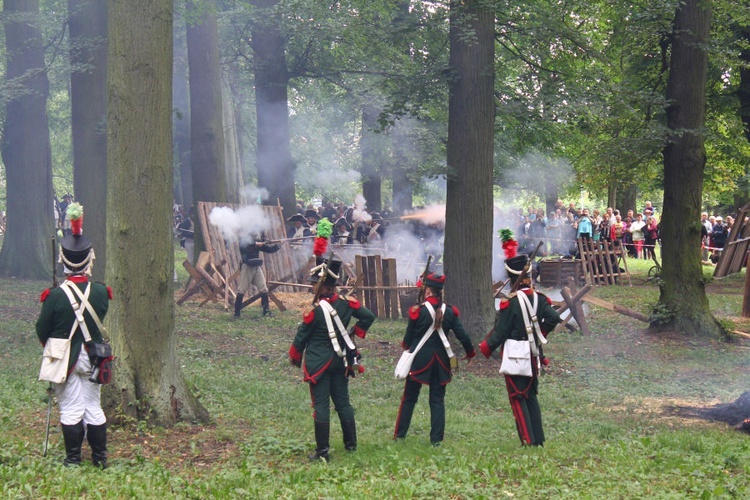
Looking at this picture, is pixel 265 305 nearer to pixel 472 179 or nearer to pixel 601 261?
pixel 472 179

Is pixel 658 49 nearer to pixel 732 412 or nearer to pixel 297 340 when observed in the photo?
pixel 732 412

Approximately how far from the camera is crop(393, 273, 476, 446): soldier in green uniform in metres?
8.60

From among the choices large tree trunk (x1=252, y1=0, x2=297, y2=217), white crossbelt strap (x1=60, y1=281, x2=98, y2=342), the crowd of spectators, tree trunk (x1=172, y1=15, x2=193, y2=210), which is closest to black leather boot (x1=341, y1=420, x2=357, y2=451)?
white crossbelt strap (x1=60, y1=281, x2=98, y2=342)

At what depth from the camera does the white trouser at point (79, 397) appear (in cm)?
718

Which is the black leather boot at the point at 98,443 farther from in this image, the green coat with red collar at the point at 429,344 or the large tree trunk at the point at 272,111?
the large tree trunk at the point at 272,111

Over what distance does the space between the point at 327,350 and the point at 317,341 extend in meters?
0.13

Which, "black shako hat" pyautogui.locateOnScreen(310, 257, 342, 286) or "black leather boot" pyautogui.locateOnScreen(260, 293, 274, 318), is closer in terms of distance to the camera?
"black shako hat" pyautogui.locateOnScreen(310, 257, 342, 286)

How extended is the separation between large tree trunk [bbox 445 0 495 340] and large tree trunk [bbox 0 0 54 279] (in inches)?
545

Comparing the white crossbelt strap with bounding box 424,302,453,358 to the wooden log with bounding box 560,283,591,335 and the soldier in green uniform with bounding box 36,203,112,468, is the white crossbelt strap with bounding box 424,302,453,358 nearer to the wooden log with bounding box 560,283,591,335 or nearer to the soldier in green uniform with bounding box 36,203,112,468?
the soldier in green uniform with bounding box 36,203,112,468

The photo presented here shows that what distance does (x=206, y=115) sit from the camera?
21.4 metres

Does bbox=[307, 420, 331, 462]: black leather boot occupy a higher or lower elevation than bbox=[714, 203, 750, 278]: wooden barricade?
lower

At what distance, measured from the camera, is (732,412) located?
10125 millimetres

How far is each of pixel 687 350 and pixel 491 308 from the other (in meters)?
4.14

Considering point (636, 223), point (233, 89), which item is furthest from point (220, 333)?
point (636, 223)
